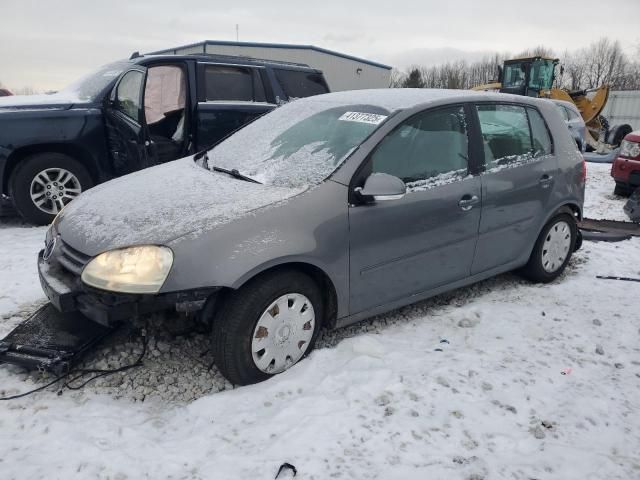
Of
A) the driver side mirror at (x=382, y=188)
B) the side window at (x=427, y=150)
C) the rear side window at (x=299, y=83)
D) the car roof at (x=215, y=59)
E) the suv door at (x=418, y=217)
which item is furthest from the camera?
the rear side window at (x=299, y=83)

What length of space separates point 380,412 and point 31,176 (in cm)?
451

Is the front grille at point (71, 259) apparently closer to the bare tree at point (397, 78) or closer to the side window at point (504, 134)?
the side window at point (504, 134)

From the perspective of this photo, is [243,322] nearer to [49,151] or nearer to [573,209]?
[573,209]

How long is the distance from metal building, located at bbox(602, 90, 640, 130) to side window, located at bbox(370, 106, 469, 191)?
23995 millimetres

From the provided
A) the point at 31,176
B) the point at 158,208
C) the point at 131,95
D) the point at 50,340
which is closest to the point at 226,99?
the point at 131,95

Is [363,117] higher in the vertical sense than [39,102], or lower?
lower

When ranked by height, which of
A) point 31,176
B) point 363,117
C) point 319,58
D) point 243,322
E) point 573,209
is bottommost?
point 243,322

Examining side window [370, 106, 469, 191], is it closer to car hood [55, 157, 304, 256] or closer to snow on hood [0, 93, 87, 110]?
car hood [55, 157, 304, 256]

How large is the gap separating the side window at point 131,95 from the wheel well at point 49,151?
651 mm

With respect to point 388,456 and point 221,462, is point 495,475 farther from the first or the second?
point 221,462

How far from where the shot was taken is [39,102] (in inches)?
212

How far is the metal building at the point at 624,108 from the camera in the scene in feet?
75.3

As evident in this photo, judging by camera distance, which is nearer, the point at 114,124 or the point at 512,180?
the point at 512,180

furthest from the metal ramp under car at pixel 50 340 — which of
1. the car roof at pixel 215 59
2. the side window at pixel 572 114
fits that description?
the side window at pixel 572 114
